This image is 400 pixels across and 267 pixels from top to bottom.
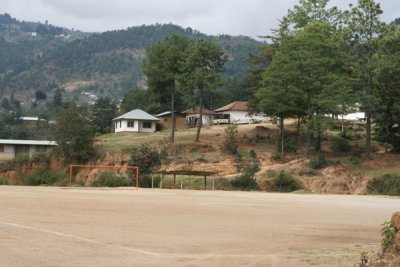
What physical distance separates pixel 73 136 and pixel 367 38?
32.8 metres

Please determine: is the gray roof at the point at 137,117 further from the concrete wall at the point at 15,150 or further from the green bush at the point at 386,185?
the green bush at the point at 386,185

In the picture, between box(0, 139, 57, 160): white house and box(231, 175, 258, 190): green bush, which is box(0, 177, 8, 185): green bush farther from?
box(0, 139, 57, 160): white house

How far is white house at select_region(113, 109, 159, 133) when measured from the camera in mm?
97250

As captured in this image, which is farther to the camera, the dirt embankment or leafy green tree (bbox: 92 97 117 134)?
leafy green tree (bbox: 92 97 117 134)

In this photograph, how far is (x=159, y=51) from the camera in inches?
2997

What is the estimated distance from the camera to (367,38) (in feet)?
204

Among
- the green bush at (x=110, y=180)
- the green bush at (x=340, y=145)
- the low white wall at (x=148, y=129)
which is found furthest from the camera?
the low white wall at (x=148, y=129)

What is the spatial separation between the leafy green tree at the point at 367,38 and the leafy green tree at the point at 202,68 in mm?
16610

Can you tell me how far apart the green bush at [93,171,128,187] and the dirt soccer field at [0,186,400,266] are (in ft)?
87.8

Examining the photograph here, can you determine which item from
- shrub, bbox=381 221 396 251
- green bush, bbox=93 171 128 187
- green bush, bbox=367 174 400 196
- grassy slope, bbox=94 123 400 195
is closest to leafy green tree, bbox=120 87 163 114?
grassy slope, bbox=94 123 400 195

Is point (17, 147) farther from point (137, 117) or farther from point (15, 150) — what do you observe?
point (137, 117)

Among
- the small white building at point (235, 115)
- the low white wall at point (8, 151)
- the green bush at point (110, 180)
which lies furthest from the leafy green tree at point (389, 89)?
the low white wall at point (8, 151)

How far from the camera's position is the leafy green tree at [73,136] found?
67250 millimetres

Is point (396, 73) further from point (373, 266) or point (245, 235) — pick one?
point (373, 266)
